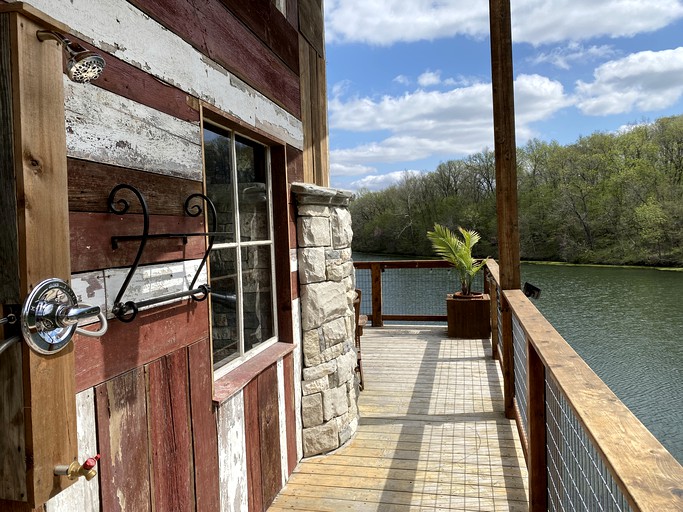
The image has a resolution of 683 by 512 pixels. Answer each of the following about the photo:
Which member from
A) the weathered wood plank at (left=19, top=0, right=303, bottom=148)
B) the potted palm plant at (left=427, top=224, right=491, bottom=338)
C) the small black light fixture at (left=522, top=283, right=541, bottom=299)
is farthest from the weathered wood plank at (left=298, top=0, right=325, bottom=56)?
the potted palm plant at (left=427, top=224, right=491, bottom=338)

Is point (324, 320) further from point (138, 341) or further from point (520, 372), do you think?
point (138, 341)

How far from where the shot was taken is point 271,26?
2.49 metres

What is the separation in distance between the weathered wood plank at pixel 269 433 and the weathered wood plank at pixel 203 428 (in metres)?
0.46

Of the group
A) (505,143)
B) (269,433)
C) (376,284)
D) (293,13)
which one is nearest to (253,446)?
(269,433)

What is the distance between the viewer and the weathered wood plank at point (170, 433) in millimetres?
1510

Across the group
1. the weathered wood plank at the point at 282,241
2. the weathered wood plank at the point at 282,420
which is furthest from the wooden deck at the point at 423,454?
the weathered wood plank at the point at 282,241

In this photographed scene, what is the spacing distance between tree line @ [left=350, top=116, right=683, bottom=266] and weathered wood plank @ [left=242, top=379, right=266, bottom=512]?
1631 cm

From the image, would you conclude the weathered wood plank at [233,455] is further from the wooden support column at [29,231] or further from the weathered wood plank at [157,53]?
the weathered wood plank at [157,53]

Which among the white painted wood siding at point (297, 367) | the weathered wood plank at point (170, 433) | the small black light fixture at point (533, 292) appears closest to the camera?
the weathered wood plank at point (170, 433)

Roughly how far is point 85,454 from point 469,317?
17.2 feet

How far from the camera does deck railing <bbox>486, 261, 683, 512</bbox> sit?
31.0 inches

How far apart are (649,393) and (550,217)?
2075cm

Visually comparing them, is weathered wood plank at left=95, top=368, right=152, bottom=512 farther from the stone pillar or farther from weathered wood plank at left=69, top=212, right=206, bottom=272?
the stone pillar

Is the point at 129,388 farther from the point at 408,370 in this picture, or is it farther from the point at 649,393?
the point at 649,393
